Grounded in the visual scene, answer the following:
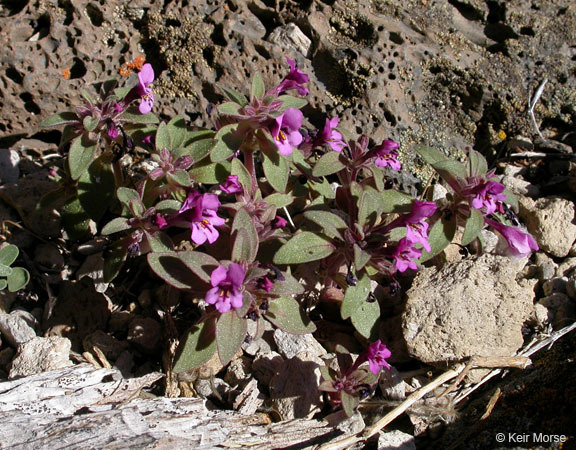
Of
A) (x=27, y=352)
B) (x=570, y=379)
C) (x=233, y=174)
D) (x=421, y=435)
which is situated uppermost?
(x=233, y=174)

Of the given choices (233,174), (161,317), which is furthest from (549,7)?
(161,317)

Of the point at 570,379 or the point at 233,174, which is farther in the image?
the point at 233,174

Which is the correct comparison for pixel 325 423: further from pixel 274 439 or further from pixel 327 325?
pixel 327 325

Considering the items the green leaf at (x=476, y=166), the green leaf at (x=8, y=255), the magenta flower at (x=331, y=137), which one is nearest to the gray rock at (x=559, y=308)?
the green leaf at (x=476, y=166)

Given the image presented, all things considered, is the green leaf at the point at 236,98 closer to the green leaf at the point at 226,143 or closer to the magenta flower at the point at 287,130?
the green leaf at the point at 226,143

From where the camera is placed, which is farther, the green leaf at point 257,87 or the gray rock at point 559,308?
the gray rock at point 559,308

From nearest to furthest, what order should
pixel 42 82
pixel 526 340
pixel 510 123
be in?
1. pixel 526 340
2. pixel 42 82
3. pixel 510 123
